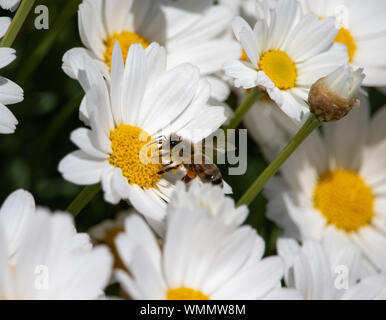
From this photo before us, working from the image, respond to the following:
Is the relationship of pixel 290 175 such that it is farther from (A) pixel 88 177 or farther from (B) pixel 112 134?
(A) pixel 88 177

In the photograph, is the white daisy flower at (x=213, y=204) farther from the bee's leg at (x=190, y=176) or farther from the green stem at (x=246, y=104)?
the green stem at (x=246, y=104)

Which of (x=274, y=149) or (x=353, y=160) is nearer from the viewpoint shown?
Answer: (x=274, y=149)

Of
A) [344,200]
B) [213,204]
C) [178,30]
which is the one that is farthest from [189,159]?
[344,200]

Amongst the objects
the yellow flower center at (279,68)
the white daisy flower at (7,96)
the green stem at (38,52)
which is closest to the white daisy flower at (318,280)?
the yellow flower center at (279,68)

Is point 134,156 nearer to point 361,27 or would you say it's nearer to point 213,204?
point 213,204

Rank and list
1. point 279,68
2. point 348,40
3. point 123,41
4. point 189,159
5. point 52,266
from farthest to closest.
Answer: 1. point 348,40
2. point 123,41
3. point 279,68
4. point 189,159
5. point 52,266

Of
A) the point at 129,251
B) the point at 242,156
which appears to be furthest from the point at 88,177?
the point at 242,156
